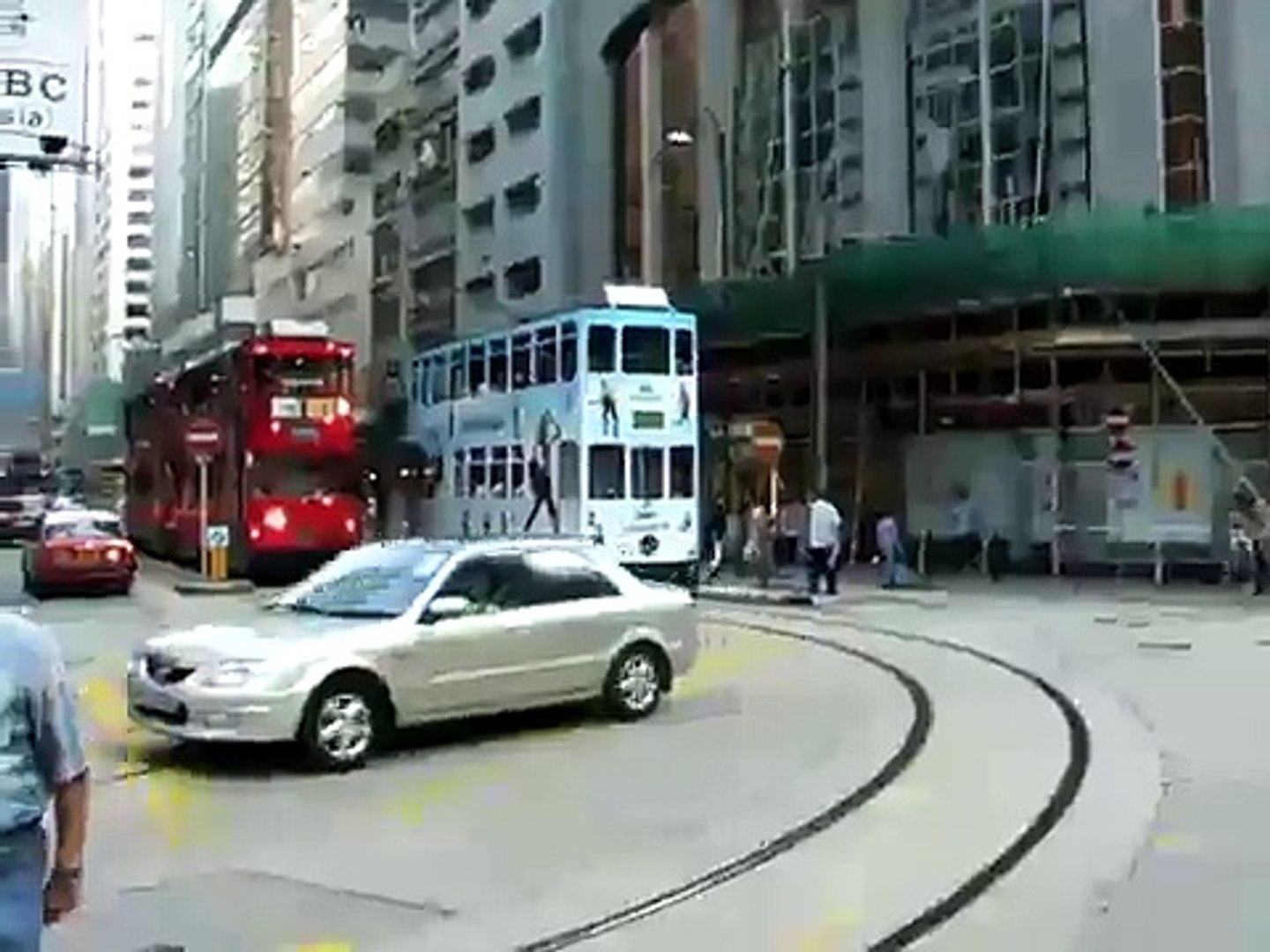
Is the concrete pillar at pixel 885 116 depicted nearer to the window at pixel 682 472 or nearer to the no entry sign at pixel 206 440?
the window at pixel 682 472

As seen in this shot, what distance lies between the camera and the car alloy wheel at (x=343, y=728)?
35.6 feet

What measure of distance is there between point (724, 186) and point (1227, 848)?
36.7 m

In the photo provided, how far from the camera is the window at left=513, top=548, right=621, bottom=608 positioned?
12.5 metres

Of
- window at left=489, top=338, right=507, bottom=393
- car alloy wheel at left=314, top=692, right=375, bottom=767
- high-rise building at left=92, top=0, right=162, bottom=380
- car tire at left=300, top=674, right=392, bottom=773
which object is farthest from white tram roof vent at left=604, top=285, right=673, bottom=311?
high-rise building at left=92, top=0, right=162, bottom=380

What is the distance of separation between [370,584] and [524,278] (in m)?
50.5

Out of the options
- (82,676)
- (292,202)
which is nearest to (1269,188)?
(82,676)

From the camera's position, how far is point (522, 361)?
2816 cm

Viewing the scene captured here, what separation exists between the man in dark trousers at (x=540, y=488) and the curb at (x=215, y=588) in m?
5.45

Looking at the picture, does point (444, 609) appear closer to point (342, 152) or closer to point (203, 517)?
point (203, 517)

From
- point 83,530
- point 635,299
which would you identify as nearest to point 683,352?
point 635,299

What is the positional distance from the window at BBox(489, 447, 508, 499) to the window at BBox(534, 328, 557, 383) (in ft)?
6.51

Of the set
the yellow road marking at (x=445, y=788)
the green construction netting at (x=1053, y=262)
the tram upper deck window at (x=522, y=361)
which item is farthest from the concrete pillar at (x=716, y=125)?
the yellow road marking at (x=445, y=788)

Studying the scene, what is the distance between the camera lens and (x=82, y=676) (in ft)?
55.4

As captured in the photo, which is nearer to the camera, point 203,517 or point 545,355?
point 545,355
